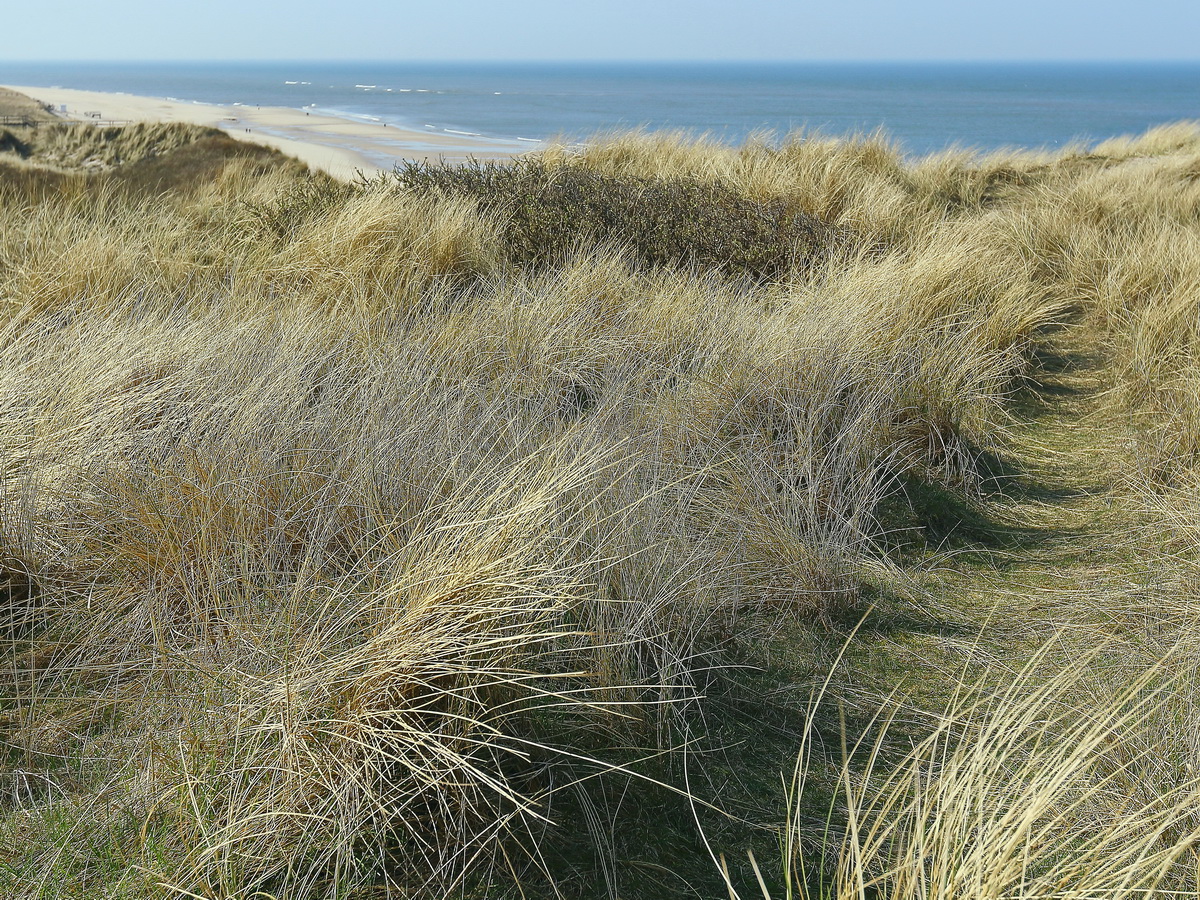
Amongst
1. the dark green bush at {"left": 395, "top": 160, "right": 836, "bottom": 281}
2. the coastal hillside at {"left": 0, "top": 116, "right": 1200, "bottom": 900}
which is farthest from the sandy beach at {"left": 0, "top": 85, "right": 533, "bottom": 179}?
the coastal hillside at {"left": 0, "top": 116, "right": 1200, "bottom": 900}

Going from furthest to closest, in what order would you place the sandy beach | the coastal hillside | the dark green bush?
the sandy beach < the dark green bush < the coastal hillside

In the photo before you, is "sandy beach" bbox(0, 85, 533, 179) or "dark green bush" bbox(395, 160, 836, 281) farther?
"sandy beach" bbox(0, 85, 533, 179)

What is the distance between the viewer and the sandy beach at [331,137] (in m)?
20.5

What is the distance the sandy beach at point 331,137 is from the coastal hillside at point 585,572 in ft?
35.7

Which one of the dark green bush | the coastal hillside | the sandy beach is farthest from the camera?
the sandy beach

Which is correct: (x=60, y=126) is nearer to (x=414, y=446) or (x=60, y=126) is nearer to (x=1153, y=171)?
(x=1153, y=171)

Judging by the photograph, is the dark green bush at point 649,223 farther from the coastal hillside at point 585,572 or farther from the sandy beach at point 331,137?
the sandy beach at point 331,137

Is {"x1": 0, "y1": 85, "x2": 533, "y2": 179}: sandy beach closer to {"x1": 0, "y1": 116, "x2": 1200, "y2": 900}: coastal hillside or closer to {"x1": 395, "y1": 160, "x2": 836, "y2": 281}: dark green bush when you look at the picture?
{"x1": 395, "y1": 160, "x2": 836, "y2": 281}: dark green bush

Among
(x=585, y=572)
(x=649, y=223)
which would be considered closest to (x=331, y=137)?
(x=649, y=223)

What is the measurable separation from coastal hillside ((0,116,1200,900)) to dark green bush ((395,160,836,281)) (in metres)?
0.11

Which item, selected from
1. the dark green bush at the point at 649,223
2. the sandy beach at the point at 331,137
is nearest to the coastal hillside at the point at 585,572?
the dark green bush at the point at 649,223

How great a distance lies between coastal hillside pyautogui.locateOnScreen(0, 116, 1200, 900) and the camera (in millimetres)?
1750

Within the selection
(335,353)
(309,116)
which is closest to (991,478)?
(335,353)

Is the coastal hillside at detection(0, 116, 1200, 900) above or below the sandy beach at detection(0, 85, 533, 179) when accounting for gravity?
below
